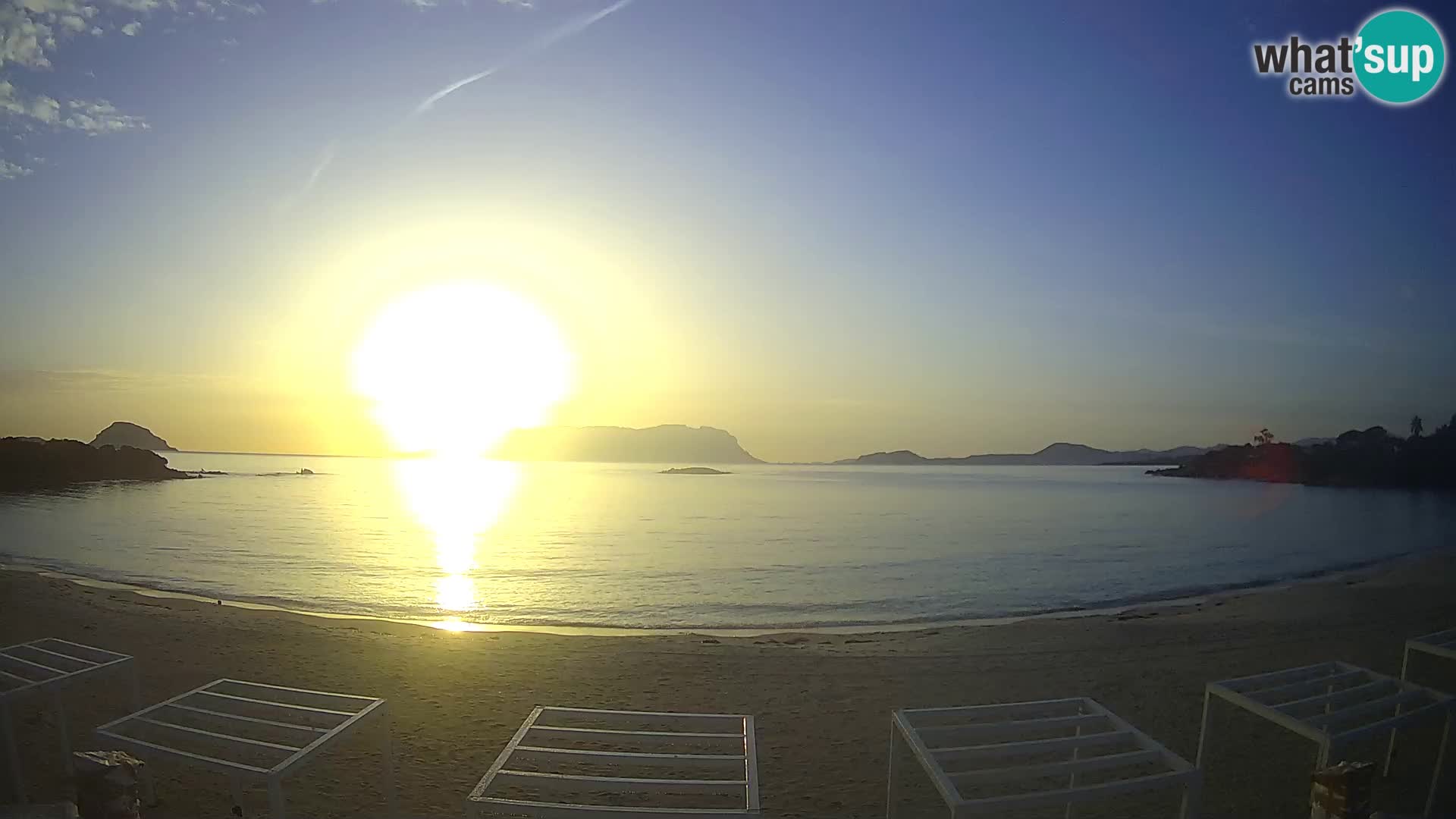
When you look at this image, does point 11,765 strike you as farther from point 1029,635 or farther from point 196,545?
point 196,545

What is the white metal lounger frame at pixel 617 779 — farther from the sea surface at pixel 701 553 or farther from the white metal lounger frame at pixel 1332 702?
the sea surface at pixel 701 553

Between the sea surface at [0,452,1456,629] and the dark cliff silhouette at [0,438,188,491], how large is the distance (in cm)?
1354

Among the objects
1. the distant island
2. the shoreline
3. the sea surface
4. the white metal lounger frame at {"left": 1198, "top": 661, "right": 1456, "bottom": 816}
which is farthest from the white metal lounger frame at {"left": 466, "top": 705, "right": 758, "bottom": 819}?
the distant island

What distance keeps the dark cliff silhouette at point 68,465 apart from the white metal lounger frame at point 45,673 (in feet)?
239

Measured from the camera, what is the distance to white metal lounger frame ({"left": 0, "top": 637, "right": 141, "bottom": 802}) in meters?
4.39

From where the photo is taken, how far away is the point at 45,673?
484 centimetres

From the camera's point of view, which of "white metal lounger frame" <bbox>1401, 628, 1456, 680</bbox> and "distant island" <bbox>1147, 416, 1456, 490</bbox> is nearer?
"white metal lounger frame" <bbox>1401, 628, 1456, 680</bbox>

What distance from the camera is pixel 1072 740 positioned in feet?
11.9

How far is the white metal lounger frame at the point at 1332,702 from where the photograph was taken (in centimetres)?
390

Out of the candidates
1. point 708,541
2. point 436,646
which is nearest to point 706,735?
point 436,646

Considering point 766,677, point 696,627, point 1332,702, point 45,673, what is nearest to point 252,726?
point 45,673

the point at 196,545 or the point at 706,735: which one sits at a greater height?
the point at 706,735

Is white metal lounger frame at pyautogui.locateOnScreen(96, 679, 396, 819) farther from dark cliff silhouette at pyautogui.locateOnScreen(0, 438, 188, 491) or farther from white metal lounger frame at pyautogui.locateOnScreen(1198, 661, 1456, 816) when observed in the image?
dark cliff silhouette at pyautogui.locateOnScreen(0, 438, 188, 491)

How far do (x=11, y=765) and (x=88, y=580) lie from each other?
17.0 metres
